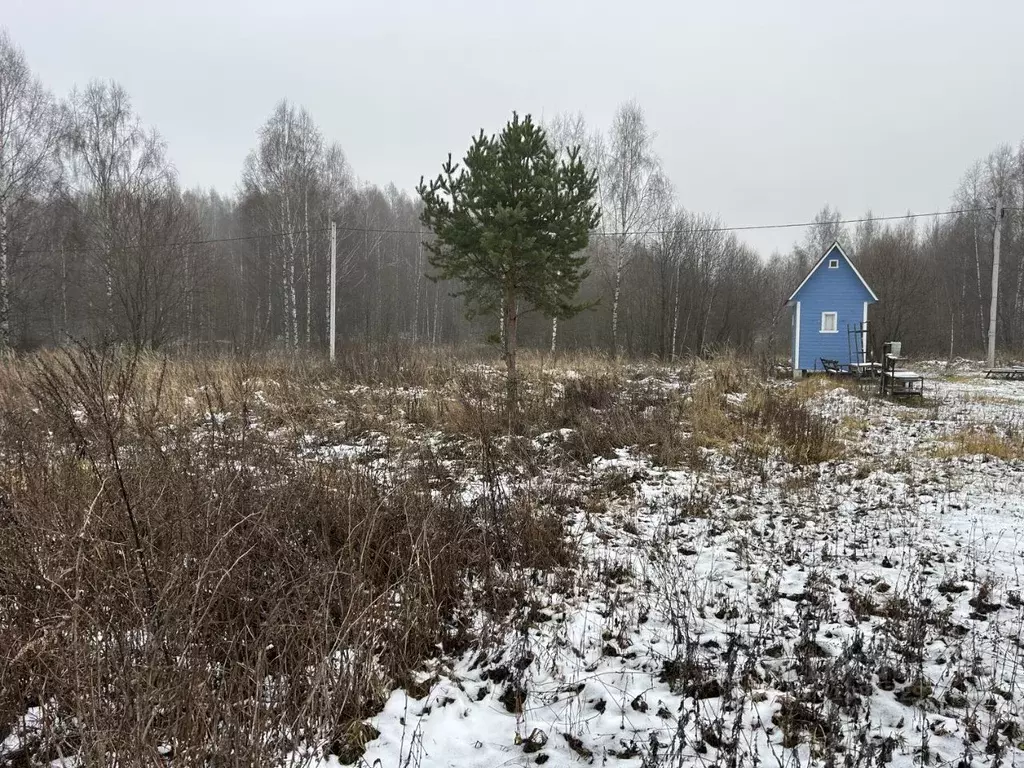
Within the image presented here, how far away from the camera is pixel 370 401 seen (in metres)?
9.75

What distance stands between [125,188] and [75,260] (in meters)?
6.29

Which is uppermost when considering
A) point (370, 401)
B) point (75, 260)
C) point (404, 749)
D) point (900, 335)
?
point (75, 260)

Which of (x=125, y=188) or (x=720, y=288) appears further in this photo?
(x=720, y=288)

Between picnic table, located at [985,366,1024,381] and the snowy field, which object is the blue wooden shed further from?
the snowy field

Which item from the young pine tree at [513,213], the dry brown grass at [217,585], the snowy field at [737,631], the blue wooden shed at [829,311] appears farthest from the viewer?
the blue wooden shed at [829,311]

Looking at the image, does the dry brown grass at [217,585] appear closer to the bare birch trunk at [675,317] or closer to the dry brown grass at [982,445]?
the dry brown grass at [982,445]

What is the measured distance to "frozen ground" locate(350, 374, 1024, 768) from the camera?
2123mm

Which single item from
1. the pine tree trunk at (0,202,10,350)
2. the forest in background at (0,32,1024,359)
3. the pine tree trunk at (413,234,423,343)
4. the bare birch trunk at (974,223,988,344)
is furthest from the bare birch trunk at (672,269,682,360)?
the pine tree trunk at (0,202,10,350)

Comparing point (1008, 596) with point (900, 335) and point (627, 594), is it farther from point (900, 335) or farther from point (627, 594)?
point (900, 335)

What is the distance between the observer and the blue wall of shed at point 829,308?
17.8 m

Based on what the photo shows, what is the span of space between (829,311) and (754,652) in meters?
18.7

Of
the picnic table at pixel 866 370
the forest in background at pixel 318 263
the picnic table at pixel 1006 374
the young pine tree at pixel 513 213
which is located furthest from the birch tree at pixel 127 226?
the picnic table at pixel 1006 374

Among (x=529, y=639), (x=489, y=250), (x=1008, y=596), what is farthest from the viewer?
(x=489, y=250)

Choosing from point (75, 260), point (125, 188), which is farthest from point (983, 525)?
point (75, 260)
